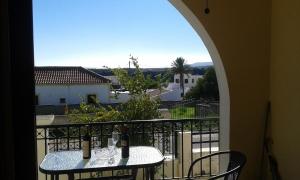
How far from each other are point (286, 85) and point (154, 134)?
1996 mm

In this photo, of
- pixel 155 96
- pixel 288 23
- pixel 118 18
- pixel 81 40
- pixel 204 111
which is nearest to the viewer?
pixel 288 23

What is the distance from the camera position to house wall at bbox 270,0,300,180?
2.92 m

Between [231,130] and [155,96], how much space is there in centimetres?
509

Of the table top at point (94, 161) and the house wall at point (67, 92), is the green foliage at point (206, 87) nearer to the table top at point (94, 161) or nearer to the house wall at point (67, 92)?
the house wall at point (67, 92)

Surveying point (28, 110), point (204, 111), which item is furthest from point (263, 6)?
point (204, 111)

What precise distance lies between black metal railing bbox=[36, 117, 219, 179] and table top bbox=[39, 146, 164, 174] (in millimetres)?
343

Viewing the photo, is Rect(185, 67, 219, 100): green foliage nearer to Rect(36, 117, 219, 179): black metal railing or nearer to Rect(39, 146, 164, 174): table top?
Rect(36, 117, 219, 179): black metal railing

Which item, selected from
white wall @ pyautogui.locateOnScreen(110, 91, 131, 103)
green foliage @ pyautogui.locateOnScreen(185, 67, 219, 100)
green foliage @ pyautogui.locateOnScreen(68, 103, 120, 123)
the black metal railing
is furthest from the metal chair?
green foliage @ pyautogui.locateOnScreen(185, 67, 219, 100)

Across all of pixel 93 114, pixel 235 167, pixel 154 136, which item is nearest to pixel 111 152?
pixel 235 167

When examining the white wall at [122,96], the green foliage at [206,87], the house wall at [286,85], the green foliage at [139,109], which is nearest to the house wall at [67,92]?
the green foliage at [206,87]

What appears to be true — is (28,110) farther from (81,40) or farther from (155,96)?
(81,40)

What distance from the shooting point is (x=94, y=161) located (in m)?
2.54

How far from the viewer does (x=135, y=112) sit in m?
7.68

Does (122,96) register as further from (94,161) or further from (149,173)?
(94,161)
